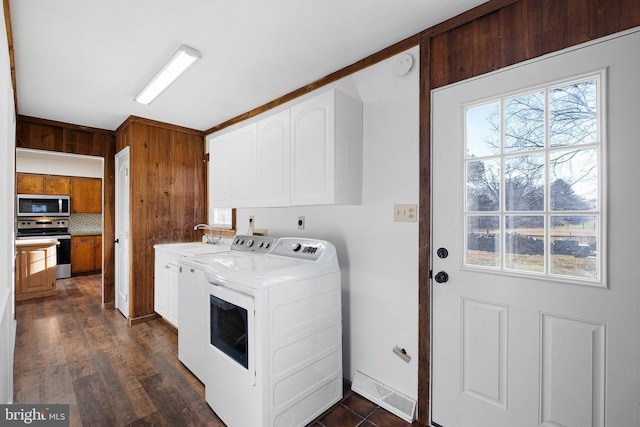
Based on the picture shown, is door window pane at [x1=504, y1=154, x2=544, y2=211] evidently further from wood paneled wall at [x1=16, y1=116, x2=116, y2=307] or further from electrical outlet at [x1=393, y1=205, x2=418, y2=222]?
wood paneled wall at [x1=16, y1=116, x2=116, y2=307]

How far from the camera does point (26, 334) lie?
316 centimetres

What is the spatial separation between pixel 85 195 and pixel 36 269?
2169mm

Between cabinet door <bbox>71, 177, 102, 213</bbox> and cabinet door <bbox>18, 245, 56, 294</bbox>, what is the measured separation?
174 cm

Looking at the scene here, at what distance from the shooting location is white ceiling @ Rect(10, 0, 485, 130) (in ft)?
5.61

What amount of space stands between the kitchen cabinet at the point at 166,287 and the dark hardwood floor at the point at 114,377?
22 centimetres

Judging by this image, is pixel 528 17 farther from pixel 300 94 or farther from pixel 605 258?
pixel 300 94

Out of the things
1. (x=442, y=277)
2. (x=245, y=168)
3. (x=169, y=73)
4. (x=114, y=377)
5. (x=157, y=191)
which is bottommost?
(x=114, y=377)

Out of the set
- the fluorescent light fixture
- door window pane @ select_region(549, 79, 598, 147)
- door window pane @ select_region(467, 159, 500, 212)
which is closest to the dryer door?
door window pane @ select_region(467, 159, 500, 212)

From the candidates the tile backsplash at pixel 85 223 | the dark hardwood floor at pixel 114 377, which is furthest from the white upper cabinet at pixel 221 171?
the tile backsplash at pixel 85 223

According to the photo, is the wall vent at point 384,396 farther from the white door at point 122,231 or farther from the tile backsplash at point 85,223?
the tile backsplash at point 85,223

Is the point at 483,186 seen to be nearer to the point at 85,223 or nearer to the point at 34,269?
the point at 34,269

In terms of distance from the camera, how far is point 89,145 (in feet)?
13.2

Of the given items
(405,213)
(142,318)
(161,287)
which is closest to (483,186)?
(405,213)

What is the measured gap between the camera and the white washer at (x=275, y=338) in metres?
1.67
